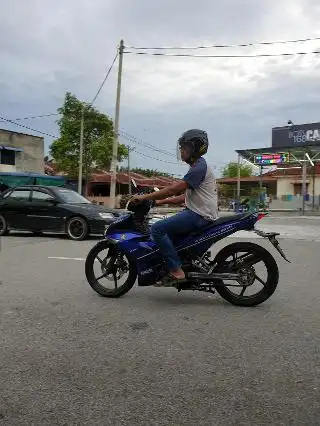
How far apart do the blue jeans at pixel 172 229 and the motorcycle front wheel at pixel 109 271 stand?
61 cm

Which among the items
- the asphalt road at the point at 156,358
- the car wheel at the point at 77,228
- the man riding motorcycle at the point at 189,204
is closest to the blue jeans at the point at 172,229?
the man riding motorcycle at the point at 189,204

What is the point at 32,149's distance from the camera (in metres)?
43.7

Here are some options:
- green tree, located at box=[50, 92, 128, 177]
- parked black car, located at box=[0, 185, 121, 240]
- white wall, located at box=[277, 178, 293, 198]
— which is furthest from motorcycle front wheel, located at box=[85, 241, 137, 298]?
white wall, located at box=[277, 178, 293, 198]

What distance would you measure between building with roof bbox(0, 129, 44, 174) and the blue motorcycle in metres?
35.8

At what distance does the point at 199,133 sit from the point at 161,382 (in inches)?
111

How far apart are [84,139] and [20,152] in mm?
5891

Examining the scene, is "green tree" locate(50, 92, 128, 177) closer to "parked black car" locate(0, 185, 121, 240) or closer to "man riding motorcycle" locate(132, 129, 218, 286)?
"parked black car" locate(0, 185, 121, 240)

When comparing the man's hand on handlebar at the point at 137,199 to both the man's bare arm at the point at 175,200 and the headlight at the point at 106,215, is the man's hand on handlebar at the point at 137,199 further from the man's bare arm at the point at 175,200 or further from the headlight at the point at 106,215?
the headlight at the point at 106,215

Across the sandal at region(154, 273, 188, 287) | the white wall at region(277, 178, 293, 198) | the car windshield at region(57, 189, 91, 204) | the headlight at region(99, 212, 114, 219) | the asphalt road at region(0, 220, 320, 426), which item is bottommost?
the asphalt road at region(0, 220, 320, 426)

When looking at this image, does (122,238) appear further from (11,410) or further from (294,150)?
(294,150)

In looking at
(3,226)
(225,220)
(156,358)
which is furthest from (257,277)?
(3,226)

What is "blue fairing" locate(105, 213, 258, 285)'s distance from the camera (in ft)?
17.1

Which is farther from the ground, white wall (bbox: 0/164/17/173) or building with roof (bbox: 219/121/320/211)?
building with roof (bbox: 219/121/320/211)

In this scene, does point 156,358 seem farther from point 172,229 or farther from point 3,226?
point 3,226
